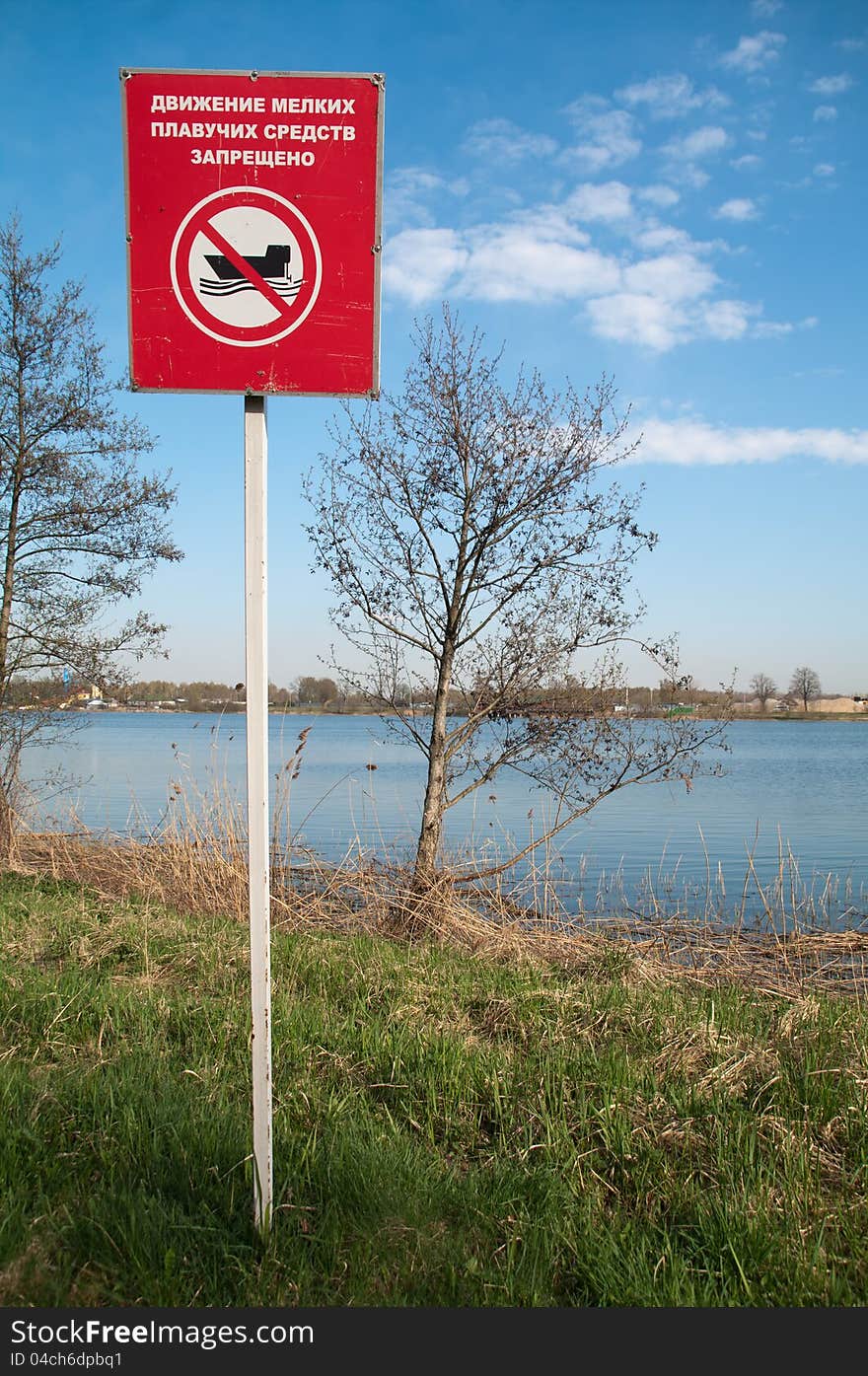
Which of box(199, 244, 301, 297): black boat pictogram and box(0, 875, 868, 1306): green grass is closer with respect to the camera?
box(0, 875, 868, 1306): green grass

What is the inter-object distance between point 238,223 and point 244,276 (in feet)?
0.57

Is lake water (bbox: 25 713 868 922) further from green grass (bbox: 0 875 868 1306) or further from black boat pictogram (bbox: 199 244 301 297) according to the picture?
black boat pictogram (bbox: 199 244 301 297)

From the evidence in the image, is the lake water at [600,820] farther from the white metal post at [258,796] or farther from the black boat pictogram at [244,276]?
the black boat pictogram at [244,276]

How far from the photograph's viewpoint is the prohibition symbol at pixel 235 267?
122 inches

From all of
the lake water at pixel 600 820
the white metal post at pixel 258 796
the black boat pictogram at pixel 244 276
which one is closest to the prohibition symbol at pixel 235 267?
the black boat pictogram at pixel 244 276

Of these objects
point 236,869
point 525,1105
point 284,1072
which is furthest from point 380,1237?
point 236,869

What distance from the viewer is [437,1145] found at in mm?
3770

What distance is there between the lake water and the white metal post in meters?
5.22

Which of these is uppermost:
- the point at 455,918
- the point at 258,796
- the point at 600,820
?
the point at 258,796

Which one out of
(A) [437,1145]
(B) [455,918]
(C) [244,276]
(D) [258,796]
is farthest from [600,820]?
(C) [244,276]

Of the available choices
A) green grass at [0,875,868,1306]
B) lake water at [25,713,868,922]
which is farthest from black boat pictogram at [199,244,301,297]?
lake water at [25,713,868,922]

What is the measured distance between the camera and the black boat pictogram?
10.2 ft

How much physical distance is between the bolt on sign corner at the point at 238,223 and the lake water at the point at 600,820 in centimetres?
546

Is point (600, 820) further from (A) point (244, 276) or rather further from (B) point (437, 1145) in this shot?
(A) point (244, 276)
